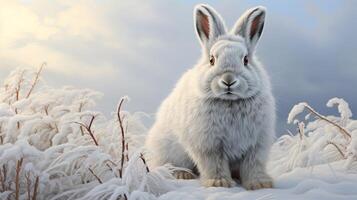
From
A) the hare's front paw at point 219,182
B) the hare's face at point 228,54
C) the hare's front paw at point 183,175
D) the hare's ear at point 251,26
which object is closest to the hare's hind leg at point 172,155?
the hare's front paw at point 183,175

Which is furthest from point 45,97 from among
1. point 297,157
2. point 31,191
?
point 297,157

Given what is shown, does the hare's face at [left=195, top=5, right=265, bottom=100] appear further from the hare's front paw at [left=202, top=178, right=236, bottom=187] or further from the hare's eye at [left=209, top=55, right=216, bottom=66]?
the hare's front paw at [left=202, top=178, right=236, bottom=187]

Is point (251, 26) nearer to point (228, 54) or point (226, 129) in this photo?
point (228, 54)

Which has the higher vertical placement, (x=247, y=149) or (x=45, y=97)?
(x=45, y=97)

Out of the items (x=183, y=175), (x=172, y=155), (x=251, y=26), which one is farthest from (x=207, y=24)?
(x=183, y=175)

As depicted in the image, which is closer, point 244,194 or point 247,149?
point 244,194

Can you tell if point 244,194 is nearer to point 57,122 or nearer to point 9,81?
point 57,122
